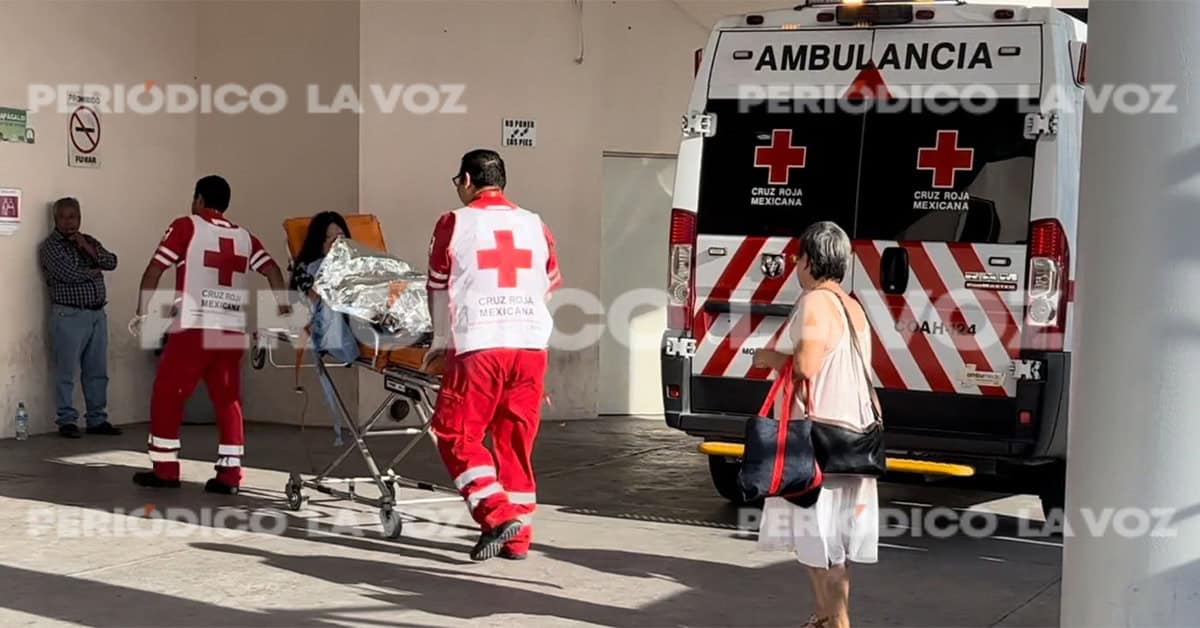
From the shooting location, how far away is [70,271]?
11.3 meters

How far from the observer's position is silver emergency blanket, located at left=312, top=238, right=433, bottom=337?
25.2 feet

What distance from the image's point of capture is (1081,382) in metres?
4.55

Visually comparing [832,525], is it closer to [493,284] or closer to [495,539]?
[495,539]

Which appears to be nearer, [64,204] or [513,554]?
[513,554]

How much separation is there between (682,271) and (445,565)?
6.54 ft

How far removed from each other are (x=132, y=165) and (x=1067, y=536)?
9.20 metres

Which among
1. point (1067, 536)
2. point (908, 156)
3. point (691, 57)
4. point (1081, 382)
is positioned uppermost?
point (691, 57)

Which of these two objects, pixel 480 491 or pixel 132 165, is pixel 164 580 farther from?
pixel 132 165

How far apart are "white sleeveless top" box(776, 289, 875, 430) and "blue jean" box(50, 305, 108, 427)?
24.2 feet

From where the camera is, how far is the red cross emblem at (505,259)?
275 inches

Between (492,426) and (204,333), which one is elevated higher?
(204,333)

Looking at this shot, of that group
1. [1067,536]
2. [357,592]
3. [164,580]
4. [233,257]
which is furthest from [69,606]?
[1067,536]

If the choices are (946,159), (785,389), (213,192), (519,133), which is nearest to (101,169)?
(519,133)

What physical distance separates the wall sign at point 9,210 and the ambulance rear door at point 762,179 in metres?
5.58
